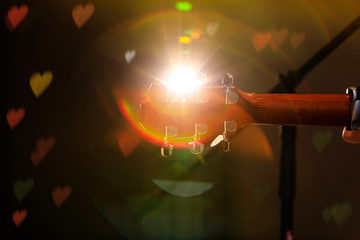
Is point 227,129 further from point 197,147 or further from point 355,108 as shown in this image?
point 355,108

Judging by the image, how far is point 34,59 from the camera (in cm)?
197

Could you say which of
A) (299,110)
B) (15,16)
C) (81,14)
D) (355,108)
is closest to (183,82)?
(299,110)

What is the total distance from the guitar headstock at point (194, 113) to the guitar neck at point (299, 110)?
0.12 feet

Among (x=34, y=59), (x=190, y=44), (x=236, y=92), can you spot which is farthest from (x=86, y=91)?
(x=236, y=92)

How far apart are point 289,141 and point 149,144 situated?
32.6 inches

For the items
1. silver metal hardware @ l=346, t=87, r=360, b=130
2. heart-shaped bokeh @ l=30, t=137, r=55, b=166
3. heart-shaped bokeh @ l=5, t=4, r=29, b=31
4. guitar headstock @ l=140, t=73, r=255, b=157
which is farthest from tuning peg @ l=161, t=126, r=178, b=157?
heart-shaped bokeh @ l=5, t=4, r=29, b=31

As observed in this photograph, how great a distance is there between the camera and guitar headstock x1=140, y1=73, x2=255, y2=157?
2.74 feet

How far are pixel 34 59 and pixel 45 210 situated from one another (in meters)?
0.97

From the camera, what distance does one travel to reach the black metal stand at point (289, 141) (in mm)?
1570

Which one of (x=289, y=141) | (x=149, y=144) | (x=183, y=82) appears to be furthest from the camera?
(x=149, y=144)

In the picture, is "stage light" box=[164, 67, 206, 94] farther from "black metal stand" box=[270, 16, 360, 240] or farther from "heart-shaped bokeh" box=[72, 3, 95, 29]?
"heart-shaped bokeh" box=[72, 3, 95, 29]

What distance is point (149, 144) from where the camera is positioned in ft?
6.30

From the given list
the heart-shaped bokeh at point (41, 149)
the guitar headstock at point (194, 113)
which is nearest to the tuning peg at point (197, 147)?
the guitar headstock at point (194, 113)

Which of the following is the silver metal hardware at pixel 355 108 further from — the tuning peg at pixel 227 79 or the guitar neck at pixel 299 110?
the tuning peg at pixel 227 79
